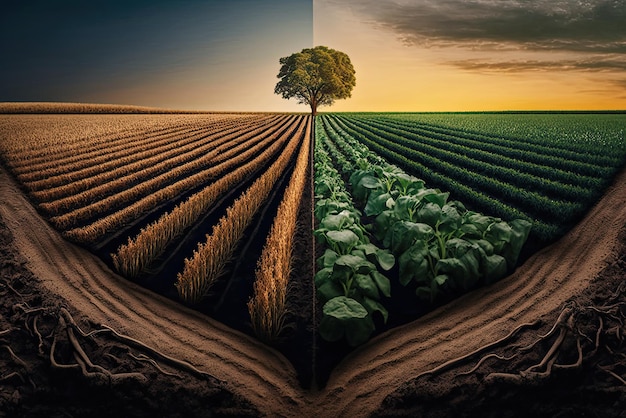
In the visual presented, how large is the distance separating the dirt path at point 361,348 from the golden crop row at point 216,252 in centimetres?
27

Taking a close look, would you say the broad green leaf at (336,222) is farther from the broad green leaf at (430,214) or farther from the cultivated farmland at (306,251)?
the broad green leaf at (430,214)

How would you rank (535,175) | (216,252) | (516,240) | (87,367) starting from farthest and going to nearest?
(535,175), (216,252), (516,240), (87,367)

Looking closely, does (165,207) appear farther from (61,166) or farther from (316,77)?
(316,77)

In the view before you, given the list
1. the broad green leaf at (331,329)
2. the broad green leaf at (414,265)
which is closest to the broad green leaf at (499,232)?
the broad green leaf at (414,265)

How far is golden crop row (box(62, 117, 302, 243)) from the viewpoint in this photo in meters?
6.82

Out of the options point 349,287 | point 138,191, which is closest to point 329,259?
point 349,287

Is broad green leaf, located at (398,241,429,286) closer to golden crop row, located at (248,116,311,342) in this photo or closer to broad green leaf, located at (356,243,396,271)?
broad green leaf, located at (356,243,396,271)

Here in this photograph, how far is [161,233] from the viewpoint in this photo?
6.59 meters

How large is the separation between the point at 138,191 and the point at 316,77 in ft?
116

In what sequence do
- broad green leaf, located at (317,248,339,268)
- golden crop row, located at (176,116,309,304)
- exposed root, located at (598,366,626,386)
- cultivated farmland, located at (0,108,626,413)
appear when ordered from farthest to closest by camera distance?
golden crop row, located at (176,116,309,304) → broad green leaf, located at (317,248,339,268) → cultivated farmland, located at (0,108,626,413) → exposed root, located at (598,366,626,386)

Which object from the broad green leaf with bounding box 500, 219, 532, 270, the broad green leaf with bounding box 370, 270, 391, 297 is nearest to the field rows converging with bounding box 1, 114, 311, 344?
the broad green leaf with bounding box 370, 270, 391, 297

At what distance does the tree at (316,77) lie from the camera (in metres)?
42.3

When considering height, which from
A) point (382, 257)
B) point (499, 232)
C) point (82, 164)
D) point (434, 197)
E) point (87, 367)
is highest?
point (434, 197)

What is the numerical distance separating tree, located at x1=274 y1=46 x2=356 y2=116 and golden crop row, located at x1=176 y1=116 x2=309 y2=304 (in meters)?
35.0
